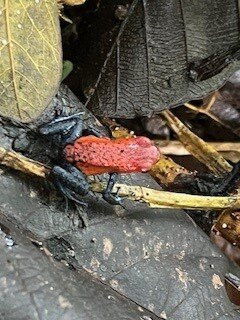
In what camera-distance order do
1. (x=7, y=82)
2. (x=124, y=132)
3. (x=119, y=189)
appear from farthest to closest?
(x=124, y=132) < (x=119, y=189) < (x=7, y=82)

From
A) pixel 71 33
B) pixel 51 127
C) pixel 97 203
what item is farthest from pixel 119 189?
pixel 71 33

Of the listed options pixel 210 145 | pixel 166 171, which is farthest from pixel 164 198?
pixel 210 145

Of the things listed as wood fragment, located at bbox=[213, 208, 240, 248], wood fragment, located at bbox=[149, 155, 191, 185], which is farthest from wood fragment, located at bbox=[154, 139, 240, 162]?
wood fragment, located at bbox=[213, 208, 240, 248]

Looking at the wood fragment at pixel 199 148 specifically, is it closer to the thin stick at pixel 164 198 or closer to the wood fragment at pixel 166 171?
the wood fragment at pixel 166 171

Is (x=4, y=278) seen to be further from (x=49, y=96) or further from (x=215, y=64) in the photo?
(x=215, y=64)

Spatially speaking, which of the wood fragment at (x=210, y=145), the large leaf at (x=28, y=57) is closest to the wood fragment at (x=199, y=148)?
the wood fragment at (x=210, y=145)

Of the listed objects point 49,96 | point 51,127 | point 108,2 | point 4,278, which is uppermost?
point 108,2

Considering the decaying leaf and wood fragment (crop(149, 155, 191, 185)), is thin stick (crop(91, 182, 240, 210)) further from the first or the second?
the decaying leaf
